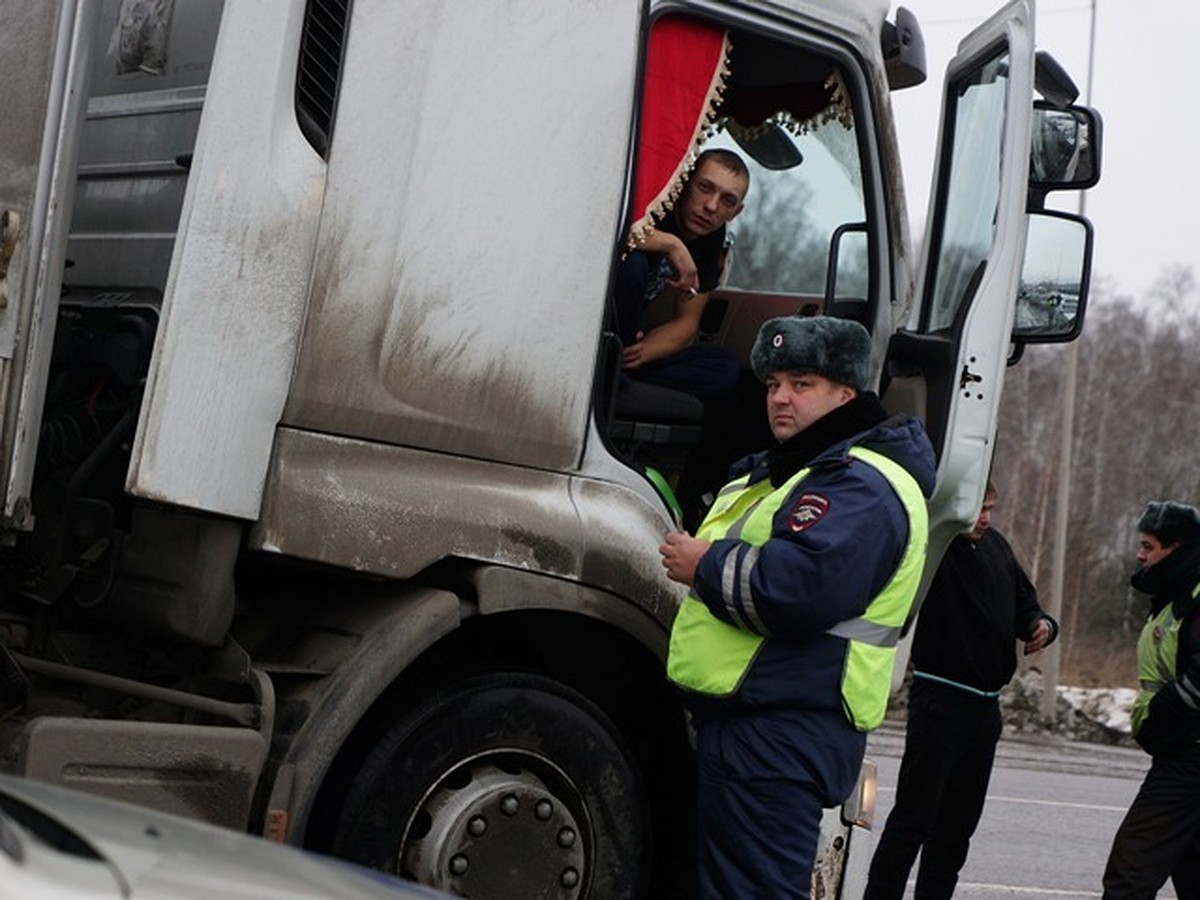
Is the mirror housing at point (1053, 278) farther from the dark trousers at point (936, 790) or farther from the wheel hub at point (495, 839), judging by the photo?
the dark trousers at point (936, 790)

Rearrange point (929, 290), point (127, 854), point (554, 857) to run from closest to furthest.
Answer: point (127, 854) < point (554, 857) < point (929, 290)

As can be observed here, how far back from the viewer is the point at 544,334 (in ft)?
16.1

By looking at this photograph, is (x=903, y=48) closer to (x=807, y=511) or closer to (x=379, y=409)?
(x=807, y=511)

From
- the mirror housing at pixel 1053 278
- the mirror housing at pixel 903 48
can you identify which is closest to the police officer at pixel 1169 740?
the mirror housing at pixel 1053 278

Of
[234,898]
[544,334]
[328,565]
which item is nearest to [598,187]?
[544,334]

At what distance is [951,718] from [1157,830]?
2.58 feet

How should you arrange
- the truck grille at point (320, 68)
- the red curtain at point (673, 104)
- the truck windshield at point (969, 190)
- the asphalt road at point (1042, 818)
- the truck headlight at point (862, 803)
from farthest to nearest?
the asphalt road at point (1042, 818) < the truck windshield at point (969, 190) < the truck headlight at point (862, 803) < the red curtain at point (673, 104) < the truck grille at point (320, 68)

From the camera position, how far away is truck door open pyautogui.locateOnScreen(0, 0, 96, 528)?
167 inches

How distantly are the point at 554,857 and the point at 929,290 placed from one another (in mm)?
1936

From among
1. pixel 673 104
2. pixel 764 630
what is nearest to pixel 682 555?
pixel 764 630

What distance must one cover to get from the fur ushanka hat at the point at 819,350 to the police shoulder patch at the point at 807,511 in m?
0.32

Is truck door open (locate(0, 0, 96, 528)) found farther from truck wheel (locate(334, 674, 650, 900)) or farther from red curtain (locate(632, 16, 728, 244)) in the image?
red curtain (locate(632, 16, 728, 244))

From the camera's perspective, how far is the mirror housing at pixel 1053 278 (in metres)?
5.58

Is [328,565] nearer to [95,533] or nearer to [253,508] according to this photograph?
[253,508]
